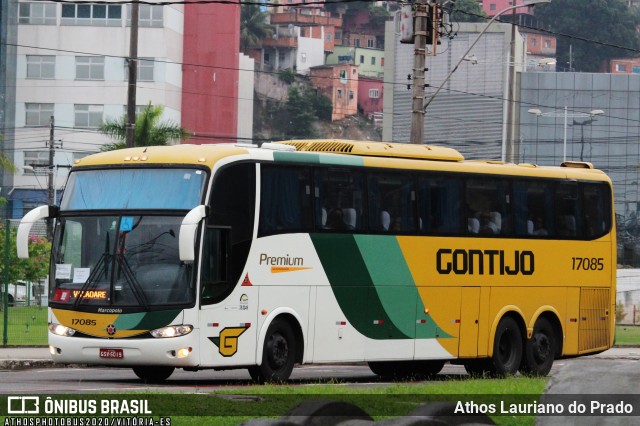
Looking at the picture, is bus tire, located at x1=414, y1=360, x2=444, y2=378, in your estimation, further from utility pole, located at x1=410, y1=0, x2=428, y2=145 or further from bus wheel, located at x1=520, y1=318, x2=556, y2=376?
utility pole, located at x1=410, y1=0, x2=428, y2=145

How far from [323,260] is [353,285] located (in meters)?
0.82

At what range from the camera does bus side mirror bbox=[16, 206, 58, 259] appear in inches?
800

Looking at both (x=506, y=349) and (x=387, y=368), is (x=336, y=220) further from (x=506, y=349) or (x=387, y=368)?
(x=506, y=349)

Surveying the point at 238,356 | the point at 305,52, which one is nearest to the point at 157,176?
the point at 238,356

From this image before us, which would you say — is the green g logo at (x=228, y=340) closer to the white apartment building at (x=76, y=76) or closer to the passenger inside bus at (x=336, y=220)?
the passenger inside bus at (x=336, y=220)

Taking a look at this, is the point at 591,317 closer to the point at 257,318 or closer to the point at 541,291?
the point at 541,291

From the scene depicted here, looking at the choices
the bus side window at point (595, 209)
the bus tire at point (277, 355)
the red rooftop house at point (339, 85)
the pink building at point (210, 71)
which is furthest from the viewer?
the red rooftop house at point (339, 85)

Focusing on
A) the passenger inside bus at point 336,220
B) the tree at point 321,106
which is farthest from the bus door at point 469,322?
the tree at point 321,106

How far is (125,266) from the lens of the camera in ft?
64.4

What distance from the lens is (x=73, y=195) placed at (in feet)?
68.0

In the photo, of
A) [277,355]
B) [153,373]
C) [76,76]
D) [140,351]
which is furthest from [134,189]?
[76,76]

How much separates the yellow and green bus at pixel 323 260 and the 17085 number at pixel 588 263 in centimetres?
4

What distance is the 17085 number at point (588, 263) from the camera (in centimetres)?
2534

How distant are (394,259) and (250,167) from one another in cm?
319
